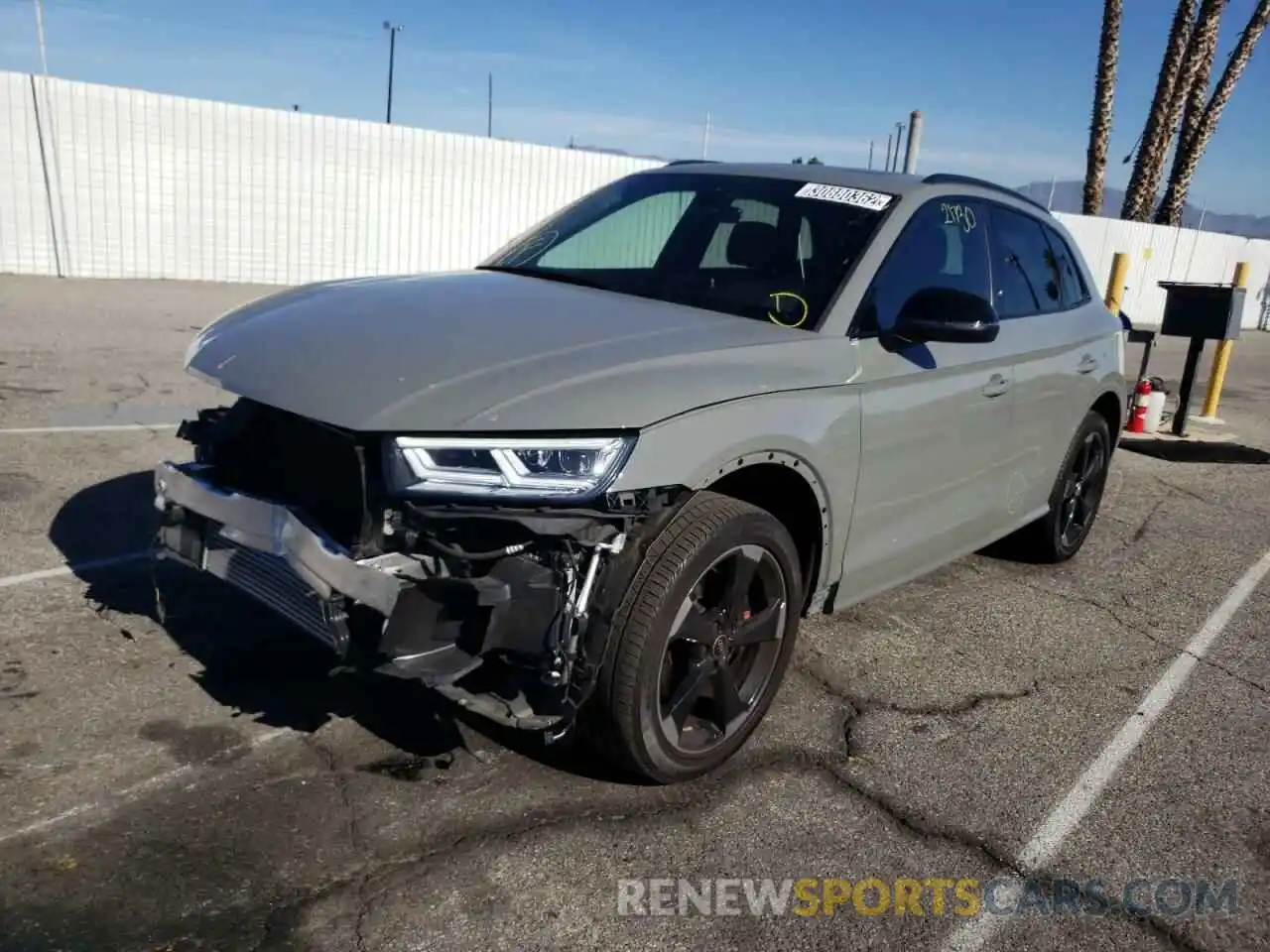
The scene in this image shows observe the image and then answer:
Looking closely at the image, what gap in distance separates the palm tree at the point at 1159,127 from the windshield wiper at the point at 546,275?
949 inches

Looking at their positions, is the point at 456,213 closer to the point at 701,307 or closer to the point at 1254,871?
the point at 701,307

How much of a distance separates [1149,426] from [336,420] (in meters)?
9.78

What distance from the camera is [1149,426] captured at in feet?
34.8

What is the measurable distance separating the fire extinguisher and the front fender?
7.88m

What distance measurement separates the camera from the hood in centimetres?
280

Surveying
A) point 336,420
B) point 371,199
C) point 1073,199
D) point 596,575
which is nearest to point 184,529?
point 336,420

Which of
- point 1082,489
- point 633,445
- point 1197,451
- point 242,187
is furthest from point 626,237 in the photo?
point 242,187

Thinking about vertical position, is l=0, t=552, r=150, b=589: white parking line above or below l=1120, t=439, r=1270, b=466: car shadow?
above

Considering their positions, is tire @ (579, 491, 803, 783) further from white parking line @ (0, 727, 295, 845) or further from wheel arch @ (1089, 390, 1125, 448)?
wheel arch @ (1089, 390, 1125, 448)

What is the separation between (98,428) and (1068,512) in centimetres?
587

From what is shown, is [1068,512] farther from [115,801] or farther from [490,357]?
[115,801]

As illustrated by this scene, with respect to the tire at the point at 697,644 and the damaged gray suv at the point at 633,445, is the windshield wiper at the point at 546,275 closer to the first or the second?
the damaged gray suv at the point at 633,445

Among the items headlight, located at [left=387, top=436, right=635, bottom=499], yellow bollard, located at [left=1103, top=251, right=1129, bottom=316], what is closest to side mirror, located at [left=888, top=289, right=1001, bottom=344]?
headlight, located at [left=387, top=436, right=635, bottom=499]

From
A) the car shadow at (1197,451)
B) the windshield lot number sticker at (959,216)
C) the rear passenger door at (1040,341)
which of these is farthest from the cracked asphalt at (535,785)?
the car shadow at (1197,451)
